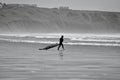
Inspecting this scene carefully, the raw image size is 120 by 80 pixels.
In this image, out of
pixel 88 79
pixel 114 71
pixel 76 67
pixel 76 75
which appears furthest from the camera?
pixel 76 67

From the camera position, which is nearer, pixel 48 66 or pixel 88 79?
pixel 88 79

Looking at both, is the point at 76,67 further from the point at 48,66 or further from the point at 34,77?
the point at 34,77

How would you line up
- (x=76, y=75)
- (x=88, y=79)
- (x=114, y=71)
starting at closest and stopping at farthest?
(x=88, y=79)
(x=76, y=75)
(x=114, y=71)

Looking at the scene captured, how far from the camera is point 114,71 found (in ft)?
57.3

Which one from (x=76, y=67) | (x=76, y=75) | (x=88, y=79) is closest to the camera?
(x=88, y=79)

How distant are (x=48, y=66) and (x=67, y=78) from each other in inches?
157

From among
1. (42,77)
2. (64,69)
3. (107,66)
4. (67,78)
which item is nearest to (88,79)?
(67,78)

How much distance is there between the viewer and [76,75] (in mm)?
16266

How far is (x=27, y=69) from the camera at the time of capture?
59.5 feet

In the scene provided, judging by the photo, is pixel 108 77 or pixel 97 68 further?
pixel 97 68

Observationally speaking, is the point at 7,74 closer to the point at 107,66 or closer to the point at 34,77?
the point at 34,77

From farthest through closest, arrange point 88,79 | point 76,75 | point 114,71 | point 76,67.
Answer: point 76,67 → point 114,71 → point 76,75 → point 88,79

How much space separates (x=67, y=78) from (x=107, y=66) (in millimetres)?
4438

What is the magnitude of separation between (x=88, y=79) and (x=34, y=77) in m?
2.01
